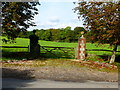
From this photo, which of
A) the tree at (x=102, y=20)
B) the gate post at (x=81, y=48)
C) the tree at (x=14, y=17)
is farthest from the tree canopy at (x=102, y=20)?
the tree at (x=14, y=17)

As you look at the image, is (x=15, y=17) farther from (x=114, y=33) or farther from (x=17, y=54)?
(x=114, y=33)

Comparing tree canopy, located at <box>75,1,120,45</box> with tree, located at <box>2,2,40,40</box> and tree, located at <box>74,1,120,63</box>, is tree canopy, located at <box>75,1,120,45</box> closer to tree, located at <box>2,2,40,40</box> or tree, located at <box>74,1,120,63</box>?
tree, located at <box>74,1,120,63</box>

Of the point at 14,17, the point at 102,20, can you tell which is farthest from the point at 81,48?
the point at 14,17

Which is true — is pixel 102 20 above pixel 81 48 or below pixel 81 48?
above

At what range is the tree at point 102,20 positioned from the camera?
558 inches

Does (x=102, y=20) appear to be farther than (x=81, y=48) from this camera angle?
No

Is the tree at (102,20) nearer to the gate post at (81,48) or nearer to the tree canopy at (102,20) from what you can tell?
the tree canopy at (102,20)

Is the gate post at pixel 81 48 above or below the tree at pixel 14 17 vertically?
below

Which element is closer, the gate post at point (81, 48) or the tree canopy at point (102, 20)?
the tree canopy at point (102, 20)

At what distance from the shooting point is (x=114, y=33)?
14.4 metres

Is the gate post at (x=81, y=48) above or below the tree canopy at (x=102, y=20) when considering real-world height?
below

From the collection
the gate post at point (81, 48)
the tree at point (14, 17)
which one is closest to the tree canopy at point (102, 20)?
the gate post at point (81, 48)

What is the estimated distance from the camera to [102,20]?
48.6 ft

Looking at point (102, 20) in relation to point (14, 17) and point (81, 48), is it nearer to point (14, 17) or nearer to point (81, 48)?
point (81, 48)
